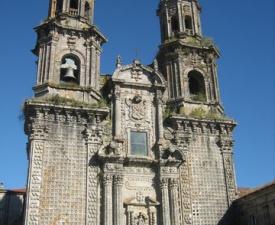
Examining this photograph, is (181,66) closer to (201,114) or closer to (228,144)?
(201,114)

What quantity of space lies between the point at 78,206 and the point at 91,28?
34.1 ft

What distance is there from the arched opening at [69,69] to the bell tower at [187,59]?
5.44 metres

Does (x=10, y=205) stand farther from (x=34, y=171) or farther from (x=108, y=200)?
(x=108, y=200)

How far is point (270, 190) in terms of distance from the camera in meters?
19.5

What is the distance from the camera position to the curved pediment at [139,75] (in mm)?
A: 23558

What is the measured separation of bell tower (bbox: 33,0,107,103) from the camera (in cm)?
2244

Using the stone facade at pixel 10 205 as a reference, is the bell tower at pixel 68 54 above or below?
above

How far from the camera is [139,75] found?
2394cm

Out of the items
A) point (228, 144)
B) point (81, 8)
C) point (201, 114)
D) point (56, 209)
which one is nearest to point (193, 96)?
point (201, 114)

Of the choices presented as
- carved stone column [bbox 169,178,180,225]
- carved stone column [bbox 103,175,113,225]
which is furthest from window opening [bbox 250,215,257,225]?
carved stone column [bbox 103,175,113,225]

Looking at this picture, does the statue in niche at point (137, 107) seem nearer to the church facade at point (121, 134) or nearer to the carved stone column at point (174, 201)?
the church facade at point (121, 134)

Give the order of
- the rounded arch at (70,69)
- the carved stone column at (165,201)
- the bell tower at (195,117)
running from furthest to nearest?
the rounded arch at (70,69)
the bell tower at (195,117)
the carved stone column at (165,201)

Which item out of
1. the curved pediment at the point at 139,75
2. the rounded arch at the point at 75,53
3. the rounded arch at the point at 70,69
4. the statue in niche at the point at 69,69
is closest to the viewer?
the statue in niche at the point at 69,69

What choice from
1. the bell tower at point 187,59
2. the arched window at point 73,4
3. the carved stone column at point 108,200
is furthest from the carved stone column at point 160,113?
the arched window at point 73,4
